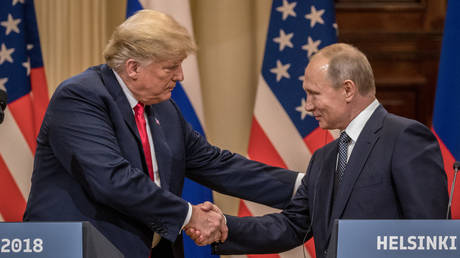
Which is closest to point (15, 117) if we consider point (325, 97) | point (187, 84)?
point (187, 84)

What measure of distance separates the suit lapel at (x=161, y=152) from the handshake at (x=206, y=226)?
0.16 m

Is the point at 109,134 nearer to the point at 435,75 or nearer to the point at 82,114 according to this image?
the point at 82,114

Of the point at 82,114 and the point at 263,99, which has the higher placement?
the point at 82,114

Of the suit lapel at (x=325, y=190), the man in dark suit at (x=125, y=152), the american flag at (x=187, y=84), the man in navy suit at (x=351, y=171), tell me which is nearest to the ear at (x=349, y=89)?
the man in navy suit at (x=351, y=171)

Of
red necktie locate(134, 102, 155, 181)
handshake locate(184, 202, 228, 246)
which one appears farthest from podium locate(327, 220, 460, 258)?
red necktie locate(134, 102, 155, 181)

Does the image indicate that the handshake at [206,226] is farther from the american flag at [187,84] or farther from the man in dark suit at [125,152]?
the american flag at [187,84]

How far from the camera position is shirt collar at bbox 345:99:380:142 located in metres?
2.65

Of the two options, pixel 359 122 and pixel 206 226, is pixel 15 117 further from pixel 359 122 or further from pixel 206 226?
pixel 359 122

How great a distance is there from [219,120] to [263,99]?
0.34 m

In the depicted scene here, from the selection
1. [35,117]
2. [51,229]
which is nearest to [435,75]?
[35,117]

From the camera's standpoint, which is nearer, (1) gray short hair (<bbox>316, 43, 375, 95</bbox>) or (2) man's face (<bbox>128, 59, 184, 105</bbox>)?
(1) gray short hair (<bbox>316, 43, 375, 95</bbox>)

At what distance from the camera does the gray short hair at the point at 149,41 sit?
276cm

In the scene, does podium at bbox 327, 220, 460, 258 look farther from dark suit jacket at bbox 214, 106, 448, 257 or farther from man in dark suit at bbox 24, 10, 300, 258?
man in dark suit at bbox 24, 10, 300, 258

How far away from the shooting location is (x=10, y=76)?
4.07 metres
